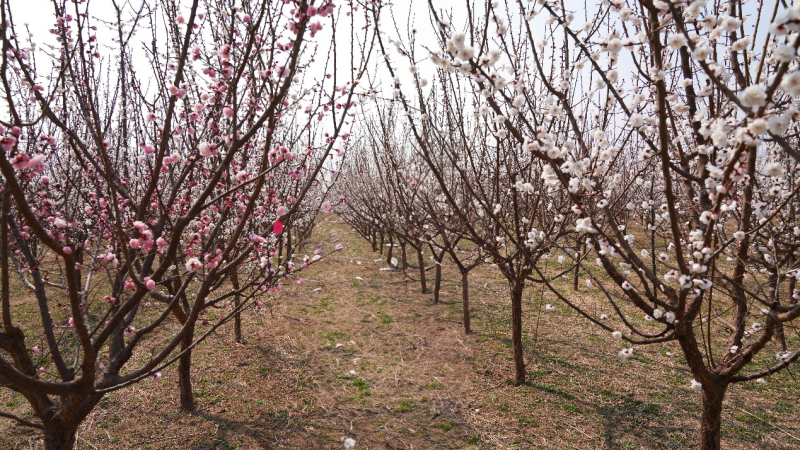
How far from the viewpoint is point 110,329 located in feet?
6.60

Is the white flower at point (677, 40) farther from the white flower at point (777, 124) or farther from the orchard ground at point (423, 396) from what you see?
the orchard ground at point (423, 396)

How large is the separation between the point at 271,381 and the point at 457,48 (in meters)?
4.96

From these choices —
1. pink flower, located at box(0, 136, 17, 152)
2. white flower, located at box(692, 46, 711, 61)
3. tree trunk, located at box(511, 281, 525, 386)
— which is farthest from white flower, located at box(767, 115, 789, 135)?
tree trunk, located at box(511, 281, 525, 386)

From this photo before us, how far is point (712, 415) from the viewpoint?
2812 millimetres

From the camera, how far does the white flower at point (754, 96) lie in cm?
130

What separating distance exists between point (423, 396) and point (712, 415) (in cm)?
308

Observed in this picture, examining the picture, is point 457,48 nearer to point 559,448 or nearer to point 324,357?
point 559,448

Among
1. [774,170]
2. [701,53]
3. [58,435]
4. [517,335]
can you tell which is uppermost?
[701,53]

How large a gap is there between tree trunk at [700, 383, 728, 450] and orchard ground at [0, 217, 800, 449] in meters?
1.27

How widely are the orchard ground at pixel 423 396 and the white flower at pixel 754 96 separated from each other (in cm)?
369

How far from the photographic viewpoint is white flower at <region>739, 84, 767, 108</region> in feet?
4.27

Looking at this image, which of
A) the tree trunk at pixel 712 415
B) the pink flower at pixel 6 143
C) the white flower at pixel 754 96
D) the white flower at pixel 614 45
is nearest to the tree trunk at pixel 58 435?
the pink flower at pixel 6 143

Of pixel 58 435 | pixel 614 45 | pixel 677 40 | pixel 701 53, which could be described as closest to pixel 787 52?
pixel 701 53

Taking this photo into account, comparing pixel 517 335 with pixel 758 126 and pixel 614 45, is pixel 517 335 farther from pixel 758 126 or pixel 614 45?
pixel 758 126
